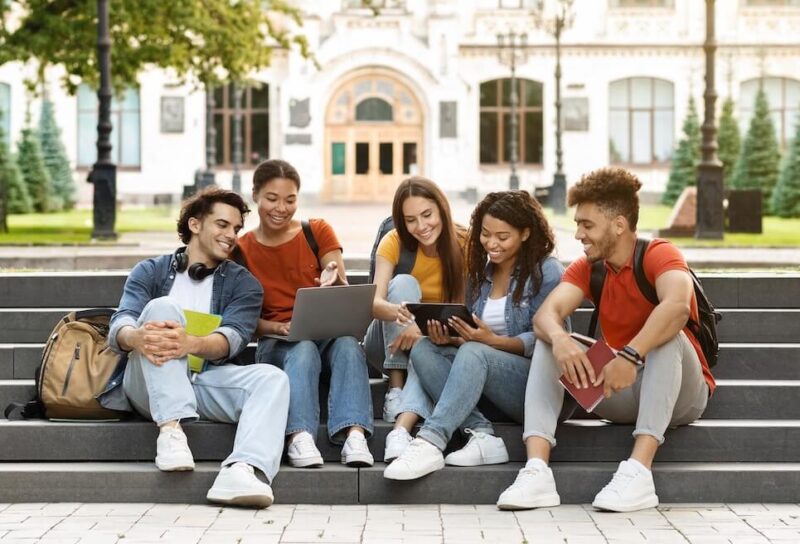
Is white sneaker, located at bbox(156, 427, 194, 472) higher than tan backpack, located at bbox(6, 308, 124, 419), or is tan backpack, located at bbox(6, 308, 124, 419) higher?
tan backpack, located at bbox(6, 308, 124, 419)

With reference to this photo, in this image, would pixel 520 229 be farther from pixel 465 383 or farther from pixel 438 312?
pixel 465 383

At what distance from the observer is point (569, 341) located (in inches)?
239

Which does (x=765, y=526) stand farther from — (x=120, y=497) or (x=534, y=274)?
(x=120, y=497)

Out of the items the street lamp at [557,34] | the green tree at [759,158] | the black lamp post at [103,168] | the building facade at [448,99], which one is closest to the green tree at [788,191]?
the green tree at [759,158]

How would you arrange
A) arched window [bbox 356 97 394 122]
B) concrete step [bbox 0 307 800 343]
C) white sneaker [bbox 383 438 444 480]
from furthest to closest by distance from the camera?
arched window [bbox 356 97 394 122] → concrete step [bbox 0 307 800 343] → white sneaker [bbox 383 438 444 480]

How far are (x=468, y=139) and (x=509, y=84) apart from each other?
2.24m

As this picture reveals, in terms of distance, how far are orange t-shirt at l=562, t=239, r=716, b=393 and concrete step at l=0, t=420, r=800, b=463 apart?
0.91 ft

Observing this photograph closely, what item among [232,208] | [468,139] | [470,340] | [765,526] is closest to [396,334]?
[470,340]

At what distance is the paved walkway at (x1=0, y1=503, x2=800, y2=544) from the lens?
18.2ft

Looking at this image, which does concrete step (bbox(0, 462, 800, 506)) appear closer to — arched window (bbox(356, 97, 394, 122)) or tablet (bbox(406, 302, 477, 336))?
tablet (bbox(406, 302, 477, 336))

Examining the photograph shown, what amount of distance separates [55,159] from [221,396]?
114ft

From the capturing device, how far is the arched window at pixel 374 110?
4316 centimetres

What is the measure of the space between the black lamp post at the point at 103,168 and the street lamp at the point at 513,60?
2116 cm

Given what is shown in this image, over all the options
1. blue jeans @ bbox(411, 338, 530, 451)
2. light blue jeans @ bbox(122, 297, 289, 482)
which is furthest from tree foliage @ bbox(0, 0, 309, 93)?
blue jeans @ bbox(411, 338, 530, 451)
